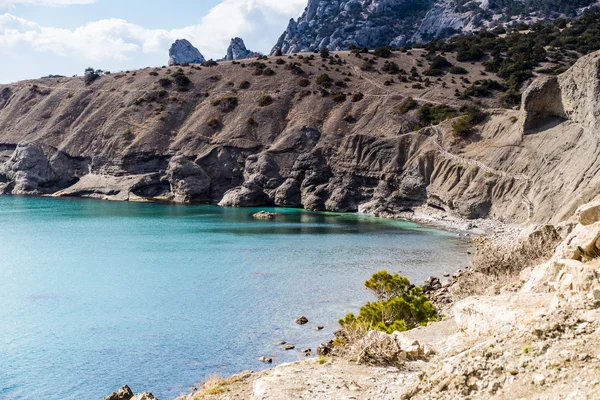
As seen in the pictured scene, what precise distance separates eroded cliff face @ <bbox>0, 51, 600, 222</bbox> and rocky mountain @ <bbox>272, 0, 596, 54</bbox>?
63.8 meters

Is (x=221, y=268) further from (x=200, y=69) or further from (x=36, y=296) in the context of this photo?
(x=200, y=69)

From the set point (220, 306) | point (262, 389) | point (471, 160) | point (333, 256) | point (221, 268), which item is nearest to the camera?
point (262, 389)

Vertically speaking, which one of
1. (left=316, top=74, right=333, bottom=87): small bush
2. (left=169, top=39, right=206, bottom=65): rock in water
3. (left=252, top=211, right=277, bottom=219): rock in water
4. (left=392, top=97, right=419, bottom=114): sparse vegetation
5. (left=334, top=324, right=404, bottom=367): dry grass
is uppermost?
(left=169, top=39, right=206, bottom=65): rock in water

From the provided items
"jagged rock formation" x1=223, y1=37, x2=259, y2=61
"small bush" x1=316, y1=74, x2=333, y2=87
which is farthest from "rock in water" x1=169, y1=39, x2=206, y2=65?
"small bush" x1=316, y1=74, x2=333, y2=87

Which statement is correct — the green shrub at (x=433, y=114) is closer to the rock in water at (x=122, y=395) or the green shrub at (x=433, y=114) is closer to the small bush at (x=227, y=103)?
the small bush at (x=227, y=103)

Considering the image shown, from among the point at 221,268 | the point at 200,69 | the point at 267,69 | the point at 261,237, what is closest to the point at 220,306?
the point at 221,268

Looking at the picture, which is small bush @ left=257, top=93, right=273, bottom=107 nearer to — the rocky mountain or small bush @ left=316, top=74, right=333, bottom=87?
small bush @ left=316, top=74, right=333, bottom=87

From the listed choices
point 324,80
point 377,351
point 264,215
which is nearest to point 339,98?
point 324,80

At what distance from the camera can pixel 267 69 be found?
96.8 meters

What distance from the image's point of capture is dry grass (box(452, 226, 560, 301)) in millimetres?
24891

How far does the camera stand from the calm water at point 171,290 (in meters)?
20.7

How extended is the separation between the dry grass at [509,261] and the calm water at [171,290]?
5.44 m

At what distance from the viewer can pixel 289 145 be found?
262 feet

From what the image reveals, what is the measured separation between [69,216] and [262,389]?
57.9 meters
